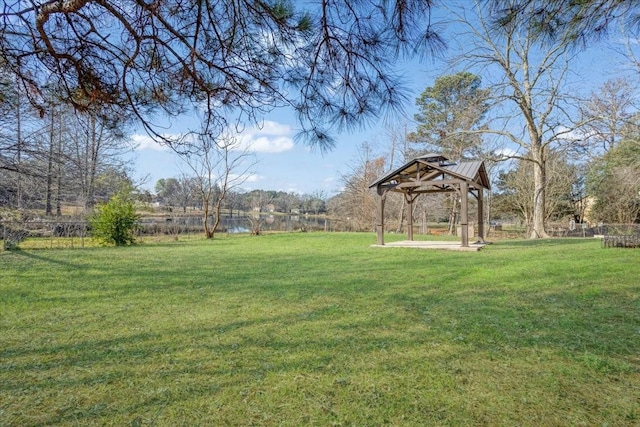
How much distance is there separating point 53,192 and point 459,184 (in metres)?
13.3

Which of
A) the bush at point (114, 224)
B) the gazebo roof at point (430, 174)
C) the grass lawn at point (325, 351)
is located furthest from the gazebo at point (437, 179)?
the bush at point (114, 224)

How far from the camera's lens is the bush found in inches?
459

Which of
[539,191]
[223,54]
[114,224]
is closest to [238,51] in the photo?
[223,54]

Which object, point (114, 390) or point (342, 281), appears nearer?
point (114, 390)

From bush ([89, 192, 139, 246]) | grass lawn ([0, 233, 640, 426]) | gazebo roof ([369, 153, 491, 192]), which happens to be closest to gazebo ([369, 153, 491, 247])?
gazebo roof ([369, 153, 491, 192])

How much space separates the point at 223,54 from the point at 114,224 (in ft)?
34.8

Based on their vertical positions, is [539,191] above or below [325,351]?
above

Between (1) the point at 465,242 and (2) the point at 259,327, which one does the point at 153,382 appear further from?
(1) the point at 465,242

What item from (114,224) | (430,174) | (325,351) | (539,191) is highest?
(430,174)

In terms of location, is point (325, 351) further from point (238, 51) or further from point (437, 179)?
point (437, 179)

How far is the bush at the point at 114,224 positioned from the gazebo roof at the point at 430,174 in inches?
327

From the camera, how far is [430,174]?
10805 millimetres

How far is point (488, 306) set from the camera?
397 cm

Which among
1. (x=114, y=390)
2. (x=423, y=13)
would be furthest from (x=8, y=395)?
(x=423, y=13)
